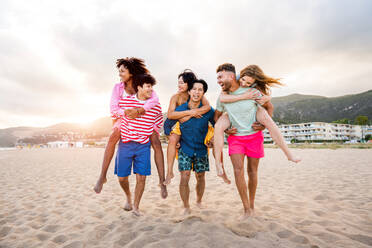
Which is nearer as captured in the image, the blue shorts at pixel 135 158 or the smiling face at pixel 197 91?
the smiling face at pixel 197 91

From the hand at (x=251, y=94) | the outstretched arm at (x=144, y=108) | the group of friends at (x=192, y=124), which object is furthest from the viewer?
the outstretched arm at (x=144, y=108)

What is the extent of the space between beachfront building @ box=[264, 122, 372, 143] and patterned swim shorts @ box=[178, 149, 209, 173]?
9540 centimetres

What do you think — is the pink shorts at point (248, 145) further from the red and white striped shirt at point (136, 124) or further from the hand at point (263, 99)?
the red and white striped shirt at point (136, 124)

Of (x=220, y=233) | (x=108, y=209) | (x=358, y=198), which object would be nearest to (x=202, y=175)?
(x=220, y=233)

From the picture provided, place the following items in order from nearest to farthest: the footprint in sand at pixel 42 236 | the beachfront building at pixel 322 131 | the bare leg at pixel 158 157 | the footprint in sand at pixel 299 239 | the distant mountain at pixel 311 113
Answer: the footprint in sand at pixel 299 239, the footprint in sand at pixel 42 236, the bare leg at pixel 158 157, the beachfront building at pixel 322 131, the distant mountain at pixel 311 113

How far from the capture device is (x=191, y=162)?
3480mm

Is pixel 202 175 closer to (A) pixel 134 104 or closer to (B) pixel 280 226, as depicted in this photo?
(B) pixel 280 226

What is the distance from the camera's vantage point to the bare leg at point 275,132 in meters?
2.93

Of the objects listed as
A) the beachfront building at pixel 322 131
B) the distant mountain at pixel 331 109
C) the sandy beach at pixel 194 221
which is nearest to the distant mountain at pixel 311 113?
the distant mountain at pixel 331 109

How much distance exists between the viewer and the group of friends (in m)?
3.09

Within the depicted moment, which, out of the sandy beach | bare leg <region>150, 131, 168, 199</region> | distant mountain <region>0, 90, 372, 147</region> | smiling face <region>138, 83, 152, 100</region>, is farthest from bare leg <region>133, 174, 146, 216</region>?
distant mountain <region>0, 90, 372, 147</region>

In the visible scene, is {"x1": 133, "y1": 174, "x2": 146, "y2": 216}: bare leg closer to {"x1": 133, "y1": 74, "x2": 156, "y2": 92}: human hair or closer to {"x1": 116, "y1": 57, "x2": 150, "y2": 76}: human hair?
{"x1": 133, "y1": 74, "x2": 156, "y2": 92}: human hair

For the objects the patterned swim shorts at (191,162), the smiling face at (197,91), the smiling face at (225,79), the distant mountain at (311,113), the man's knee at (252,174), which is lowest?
the man's knee at (252,174)

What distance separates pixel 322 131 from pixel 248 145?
10622 cm
